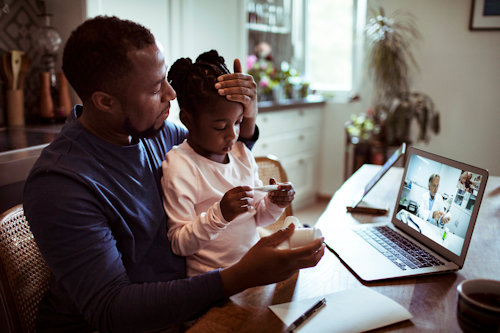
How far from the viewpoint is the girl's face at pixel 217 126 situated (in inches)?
43.8

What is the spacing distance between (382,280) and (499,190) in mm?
1065

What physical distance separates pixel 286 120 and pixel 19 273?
116 inches

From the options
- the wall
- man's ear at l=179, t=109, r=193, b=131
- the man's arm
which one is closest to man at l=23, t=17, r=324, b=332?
the man's arm

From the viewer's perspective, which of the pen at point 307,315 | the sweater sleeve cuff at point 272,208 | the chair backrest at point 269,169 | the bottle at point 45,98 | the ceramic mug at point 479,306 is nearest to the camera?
the ceramic mug at point 479,306

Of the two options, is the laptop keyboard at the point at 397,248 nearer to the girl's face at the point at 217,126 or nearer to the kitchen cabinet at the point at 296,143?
the girl's face at the point at 217,126

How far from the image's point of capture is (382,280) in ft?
3.27

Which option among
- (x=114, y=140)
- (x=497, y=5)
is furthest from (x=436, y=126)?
(x=114, y=140)

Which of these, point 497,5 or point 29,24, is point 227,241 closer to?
point 29,24

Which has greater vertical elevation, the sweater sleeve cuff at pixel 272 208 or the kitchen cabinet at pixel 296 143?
the sweater sleeve cuff at pixel 272 208

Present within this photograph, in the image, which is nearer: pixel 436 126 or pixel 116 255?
pixel 116 255

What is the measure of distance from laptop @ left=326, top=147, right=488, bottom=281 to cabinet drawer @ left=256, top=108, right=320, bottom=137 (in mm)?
2186

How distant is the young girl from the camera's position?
108 centimetres

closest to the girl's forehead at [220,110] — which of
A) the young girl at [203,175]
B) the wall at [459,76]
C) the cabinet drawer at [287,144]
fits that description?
the young girl at [203,175]

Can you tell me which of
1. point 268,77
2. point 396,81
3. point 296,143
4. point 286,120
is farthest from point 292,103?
point 396,81
